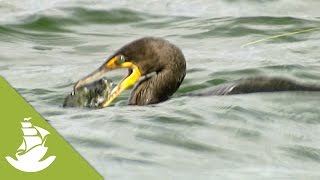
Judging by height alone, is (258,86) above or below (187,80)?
above

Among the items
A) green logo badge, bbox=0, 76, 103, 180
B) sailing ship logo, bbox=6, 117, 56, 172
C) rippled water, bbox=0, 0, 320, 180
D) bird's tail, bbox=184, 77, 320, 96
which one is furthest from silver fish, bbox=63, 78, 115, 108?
sailing ship logo, bbox=6, 117, 56, 172

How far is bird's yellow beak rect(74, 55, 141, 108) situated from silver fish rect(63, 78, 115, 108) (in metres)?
0.04

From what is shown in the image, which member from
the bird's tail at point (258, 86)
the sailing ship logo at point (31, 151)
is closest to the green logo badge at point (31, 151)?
the sailing ship logo at point (31, 151)

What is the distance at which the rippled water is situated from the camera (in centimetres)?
863

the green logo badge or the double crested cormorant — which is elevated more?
the green logo badge

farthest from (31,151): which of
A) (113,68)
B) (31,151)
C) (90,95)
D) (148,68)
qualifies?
(148,68)

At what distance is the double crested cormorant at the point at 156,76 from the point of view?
10906 millimetres

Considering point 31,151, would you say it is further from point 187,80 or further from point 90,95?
point 187,80

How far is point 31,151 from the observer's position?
7473mm

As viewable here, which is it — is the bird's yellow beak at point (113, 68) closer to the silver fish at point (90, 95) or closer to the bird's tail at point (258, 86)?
the silver fish at point (90, 95)

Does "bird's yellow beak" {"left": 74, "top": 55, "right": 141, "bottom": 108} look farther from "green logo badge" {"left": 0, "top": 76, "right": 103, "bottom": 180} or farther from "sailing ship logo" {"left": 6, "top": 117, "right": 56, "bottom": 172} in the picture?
"sailing ship logo" {"left": 6, "top": 117, "right": 56, "bottom": 172}

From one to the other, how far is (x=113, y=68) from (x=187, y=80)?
1277 mm

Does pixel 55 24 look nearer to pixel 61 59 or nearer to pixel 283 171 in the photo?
pixel 61 59

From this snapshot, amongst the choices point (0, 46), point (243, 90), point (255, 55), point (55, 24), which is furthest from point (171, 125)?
point (55, 24)
